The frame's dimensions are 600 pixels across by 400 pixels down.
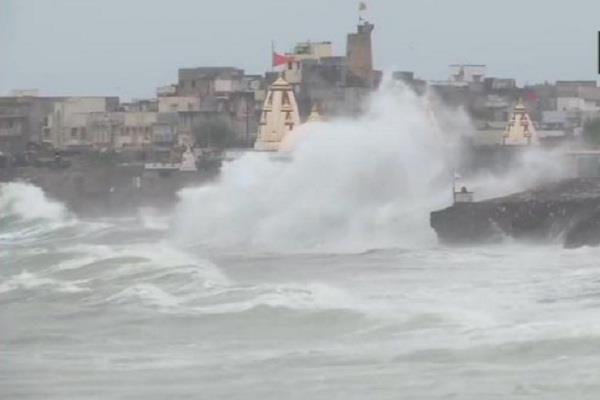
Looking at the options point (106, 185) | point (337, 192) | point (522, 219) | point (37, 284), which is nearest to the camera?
point (37, 284)

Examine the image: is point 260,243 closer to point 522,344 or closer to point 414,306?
point 414,306

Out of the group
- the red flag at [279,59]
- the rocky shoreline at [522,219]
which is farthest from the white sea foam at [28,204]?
the rocky shoreline at [522,219]

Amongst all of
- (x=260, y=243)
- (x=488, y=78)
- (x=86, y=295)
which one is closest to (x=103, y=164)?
(x=488, y=78)

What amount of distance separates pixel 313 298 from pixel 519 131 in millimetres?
38517

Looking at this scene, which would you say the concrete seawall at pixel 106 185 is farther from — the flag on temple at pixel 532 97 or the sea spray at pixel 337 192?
the flag on temple at pixel 532 97

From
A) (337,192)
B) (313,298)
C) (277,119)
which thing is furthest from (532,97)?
(313,298)

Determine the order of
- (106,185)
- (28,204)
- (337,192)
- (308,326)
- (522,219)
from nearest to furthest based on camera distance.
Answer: (308,326) < (522,219) < (337,192) < (28,204) < (106,185)

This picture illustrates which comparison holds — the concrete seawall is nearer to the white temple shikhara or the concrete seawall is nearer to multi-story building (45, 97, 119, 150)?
the white temple shikhara

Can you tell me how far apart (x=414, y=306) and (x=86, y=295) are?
452 cm

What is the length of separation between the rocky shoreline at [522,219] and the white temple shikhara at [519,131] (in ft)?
86.4

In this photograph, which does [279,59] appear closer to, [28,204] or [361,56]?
[361,56]

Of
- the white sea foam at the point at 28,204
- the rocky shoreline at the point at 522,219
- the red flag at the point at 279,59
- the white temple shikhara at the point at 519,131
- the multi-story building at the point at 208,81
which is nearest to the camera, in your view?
the rocky shoreline at the point at 522,219

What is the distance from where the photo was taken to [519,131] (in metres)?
54.2

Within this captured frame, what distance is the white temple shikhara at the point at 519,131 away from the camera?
53.2 m
